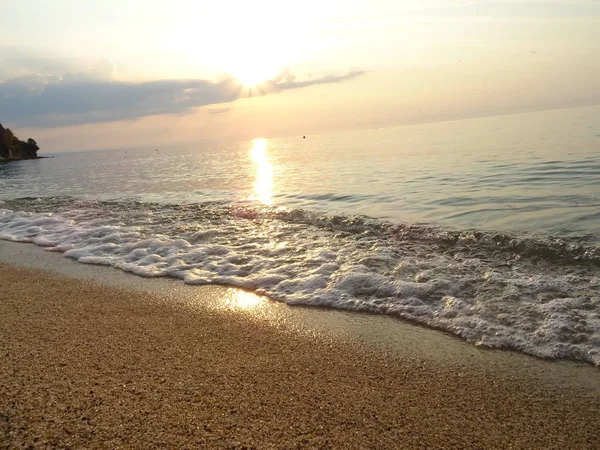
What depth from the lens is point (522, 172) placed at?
16000 mm

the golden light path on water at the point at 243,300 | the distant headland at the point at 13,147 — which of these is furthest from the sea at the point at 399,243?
the distant headland at the point at 13,147

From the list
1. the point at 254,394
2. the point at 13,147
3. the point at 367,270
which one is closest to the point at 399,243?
the point at 367,270

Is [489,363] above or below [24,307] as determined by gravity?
below

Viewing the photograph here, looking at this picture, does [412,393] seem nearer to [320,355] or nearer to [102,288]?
[320,355]

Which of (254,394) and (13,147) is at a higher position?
(13,147)

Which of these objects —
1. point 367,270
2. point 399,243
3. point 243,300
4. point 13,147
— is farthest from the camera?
point 13,147

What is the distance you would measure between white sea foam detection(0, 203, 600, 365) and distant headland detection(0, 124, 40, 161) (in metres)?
83.0

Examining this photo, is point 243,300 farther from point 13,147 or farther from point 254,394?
point 13,147

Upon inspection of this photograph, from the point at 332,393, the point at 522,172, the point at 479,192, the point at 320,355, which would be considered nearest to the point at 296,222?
the point at 479,192

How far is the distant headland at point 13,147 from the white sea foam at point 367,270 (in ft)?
272

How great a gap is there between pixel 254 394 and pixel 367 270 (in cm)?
357

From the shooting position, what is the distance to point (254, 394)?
11.1ft

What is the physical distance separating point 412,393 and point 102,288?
469 cm

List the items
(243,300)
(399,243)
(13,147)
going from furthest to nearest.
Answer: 1. (13,147)
2. (399,243)
3. (243,300)
